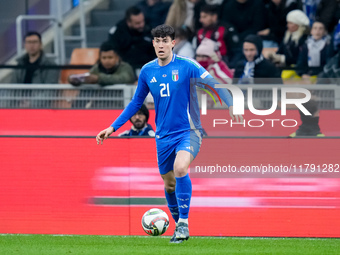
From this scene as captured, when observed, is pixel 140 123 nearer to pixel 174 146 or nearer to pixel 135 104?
pixel 135 104

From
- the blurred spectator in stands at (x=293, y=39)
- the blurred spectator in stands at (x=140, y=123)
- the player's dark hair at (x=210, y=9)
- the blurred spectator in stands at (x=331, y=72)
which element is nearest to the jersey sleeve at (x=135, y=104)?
the blurred spectator in stands at (x=140, y=123)

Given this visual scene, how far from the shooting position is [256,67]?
11.5m

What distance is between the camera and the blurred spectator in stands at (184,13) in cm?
1320

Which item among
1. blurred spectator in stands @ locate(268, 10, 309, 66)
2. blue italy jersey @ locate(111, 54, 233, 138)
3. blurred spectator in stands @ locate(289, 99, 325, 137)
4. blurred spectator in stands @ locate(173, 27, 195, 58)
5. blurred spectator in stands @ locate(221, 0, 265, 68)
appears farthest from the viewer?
blurred spectator in stands @ locate(221, 0, 265, 68)

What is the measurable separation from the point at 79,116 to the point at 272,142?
13.6ft

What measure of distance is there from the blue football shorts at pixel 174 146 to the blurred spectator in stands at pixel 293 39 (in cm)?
472

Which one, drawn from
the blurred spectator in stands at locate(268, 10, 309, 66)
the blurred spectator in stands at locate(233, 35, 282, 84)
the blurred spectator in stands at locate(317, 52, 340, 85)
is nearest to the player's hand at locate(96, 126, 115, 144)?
the blurred spectator in stands at locate(233, 35, 282, 84)

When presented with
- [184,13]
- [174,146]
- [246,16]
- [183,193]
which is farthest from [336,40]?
[183,193]

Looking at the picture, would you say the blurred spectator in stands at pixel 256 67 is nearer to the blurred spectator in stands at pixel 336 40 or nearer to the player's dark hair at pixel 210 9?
the blurred spectator in stands at pixel 336 40

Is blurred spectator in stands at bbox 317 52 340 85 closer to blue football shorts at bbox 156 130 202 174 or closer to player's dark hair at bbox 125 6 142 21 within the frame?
player's dark hair at bbox 125 6 142 21

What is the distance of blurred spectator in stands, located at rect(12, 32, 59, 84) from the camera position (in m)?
12.9

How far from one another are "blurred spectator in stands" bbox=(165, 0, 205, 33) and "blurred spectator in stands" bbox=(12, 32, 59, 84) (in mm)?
2159

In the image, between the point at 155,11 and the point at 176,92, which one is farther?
the point at 155,11

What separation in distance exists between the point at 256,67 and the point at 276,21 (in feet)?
6.17
